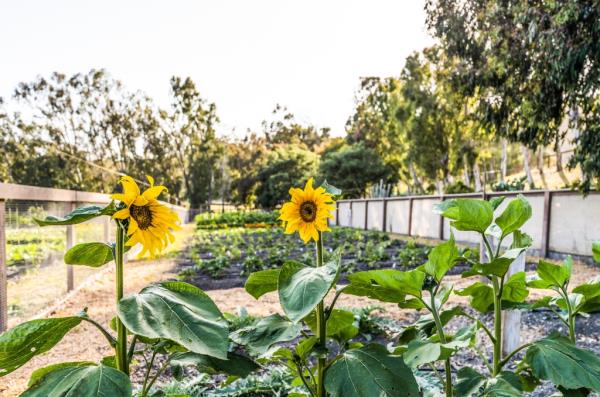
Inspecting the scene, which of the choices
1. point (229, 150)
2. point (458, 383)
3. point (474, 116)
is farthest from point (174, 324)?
point (229, 150)

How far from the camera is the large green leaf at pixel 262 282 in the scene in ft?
3.39

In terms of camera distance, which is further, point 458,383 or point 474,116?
point 474,116

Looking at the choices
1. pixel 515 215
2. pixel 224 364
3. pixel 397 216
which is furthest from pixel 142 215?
pixel 397 216

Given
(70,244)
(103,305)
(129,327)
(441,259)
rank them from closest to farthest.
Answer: (129,327)
(441,259)
(103,305)
(70,244)

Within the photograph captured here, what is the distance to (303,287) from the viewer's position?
850mm

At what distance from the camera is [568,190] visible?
895 centimetres

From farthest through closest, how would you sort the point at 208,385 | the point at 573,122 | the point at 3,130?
the point at 3,130, the point at 573,122, the point at 208,385

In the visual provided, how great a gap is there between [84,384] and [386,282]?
63cm

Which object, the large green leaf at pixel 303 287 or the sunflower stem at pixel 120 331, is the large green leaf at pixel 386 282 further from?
the sunflower stem at pixel 120 331

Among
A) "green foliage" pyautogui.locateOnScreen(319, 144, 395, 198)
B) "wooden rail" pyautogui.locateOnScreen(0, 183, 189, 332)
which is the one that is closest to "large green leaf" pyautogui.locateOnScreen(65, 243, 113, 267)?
"wooden rail" pyautogui.locateOnScreen(0, 183, 189, 332)

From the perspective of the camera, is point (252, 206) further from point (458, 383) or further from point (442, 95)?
point (458, 383)

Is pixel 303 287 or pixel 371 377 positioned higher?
pixel 303 287

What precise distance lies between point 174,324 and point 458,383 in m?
0.74

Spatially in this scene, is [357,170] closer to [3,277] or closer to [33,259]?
[33,259]
